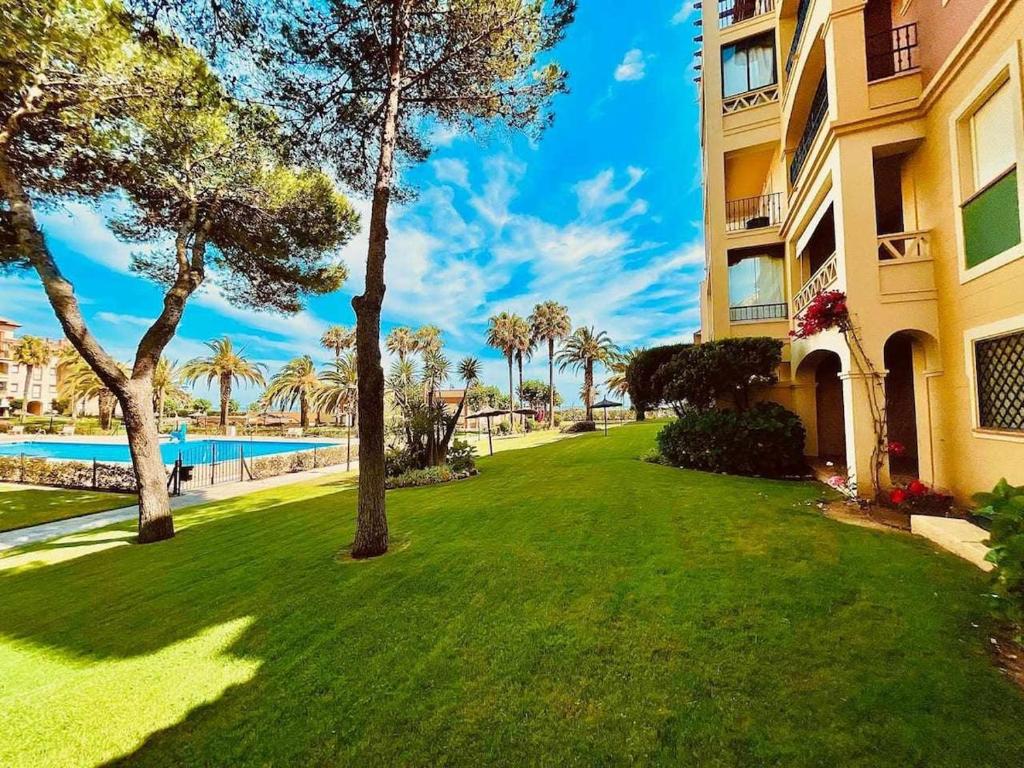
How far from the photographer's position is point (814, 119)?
9344mm

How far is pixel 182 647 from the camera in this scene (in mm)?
3959

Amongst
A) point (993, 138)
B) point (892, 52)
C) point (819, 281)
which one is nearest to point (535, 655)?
point (993, 138)

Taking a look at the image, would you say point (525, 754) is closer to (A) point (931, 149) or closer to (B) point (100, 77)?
(A) point (931, 149)

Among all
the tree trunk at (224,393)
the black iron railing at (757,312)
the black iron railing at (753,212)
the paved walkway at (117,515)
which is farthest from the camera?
the tree trunk at (224,393)

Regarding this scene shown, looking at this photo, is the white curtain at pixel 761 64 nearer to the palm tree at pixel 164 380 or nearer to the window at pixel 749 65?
the window at pixel 749 65

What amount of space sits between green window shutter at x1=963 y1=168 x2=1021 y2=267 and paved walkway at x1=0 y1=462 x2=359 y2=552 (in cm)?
1758

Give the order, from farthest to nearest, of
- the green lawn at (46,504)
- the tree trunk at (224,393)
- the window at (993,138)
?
the tree trunk at (224,393)
the green lawn at (46,504)
the window at (993,138)

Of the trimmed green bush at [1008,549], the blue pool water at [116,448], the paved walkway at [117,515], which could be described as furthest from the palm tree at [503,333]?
the trimmed green bush at [1008,549]

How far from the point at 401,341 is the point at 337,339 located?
8.40m

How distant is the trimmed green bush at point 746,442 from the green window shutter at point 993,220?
4594 millimetres

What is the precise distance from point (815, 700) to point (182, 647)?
211 inches

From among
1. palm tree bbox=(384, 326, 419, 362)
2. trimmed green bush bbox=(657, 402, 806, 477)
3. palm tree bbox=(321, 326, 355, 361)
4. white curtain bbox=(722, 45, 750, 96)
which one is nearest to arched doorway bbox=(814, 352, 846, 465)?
trimmed green bush bbox=(657, 402, 806, 477)

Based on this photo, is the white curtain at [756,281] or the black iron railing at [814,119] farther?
the white curtain at [756,281]

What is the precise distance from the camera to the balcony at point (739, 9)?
1305 centimetres
